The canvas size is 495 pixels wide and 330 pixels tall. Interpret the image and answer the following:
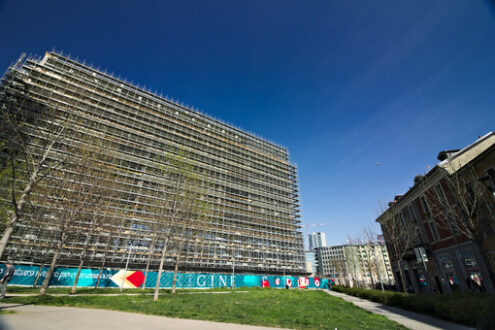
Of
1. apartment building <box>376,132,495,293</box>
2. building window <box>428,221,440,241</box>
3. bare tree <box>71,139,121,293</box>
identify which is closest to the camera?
apartment building <box>376,132,495,293</box>

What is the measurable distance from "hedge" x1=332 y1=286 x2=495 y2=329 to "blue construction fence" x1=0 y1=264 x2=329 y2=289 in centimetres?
2264

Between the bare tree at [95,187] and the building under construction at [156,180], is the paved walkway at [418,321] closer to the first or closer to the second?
the building under construction at [156,180]

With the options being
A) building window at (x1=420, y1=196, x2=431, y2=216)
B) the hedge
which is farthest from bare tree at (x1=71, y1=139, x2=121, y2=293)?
building window at (x1=420, y1=196, x2=431, y2=216)

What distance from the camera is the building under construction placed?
29.4 m

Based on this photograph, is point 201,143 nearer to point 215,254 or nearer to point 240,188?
point 240,188

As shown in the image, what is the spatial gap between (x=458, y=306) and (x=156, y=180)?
34.5m

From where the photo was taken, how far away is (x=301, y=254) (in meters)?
50.0

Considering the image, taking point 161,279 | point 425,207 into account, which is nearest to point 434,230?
point 425,207

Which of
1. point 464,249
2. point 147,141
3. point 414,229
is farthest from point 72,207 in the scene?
point 414,229

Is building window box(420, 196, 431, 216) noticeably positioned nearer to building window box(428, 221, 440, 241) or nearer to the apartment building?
the apartment building

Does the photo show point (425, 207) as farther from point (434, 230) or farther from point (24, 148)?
point (24, 148)

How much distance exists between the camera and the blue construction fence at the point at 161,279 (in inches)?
845

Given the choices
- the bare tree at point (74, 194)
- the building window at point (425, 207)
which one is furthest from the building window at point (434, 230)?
the bare tree at point (74, 194)

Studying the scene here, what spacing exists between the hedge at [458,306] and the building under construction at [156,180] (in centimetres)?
1949
